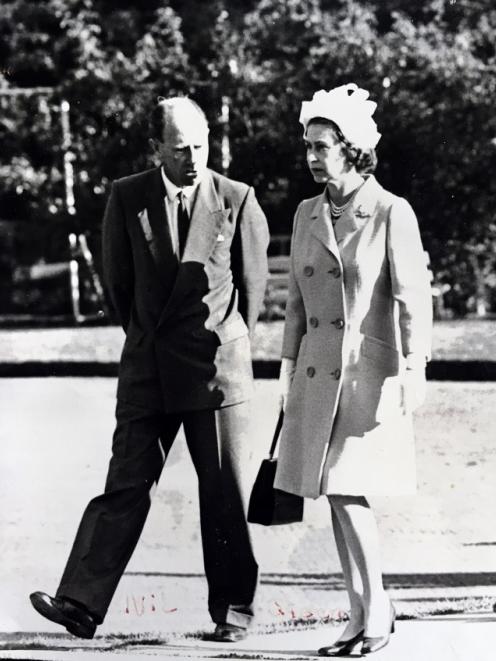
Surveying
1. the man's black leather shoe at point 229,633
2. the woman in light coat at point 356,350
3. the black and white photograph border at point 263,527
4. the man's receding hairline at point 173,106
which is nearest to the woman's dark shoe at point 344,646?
the woman in light coat at point 356,350

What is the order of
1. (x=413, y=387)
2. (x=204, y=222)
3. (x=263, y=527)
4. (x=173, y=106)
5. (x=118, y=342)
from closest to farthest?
(x=413, y=387) < (x=173, y=106) < (x=204, y=222) < (x=263, y=527) < (x=118, y=342)

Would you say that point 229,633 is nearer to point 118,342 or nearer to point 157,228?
point 157,228

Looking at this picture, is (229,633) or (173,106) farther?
(229,633)

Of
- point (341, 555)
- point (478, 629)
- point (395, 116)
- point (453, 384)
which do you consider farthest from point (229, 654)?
point (395, 116)

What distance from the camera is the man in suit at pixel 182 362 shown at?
5.19 meters

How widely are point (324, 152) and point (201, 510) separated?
1.39m

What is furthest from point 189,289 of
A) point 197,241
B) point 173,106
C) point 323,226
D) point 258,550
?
point 258,550

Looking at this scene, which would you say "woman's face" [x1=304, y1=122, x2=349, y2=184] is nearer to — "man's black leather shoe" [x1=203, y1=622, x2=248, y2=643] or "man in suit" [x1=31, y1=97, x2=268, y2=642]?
"man in suit" [x1=31, y1=97, x2=268, y2=642]

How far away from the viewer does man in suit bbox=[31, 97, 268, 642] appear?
5.19m

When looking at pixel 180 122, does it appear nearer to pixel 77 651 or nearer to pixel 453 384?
pixel 77 651

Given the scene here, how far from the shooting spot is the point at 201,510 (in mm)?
5254

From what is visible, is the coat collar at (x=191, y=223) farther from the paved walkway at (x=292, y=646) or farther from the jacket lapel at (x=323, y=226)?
the paved walkway at (x=292, y=646)

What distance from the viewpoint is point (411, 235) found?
4902mm

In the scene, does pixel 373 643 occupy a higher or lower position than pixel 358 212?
lower
